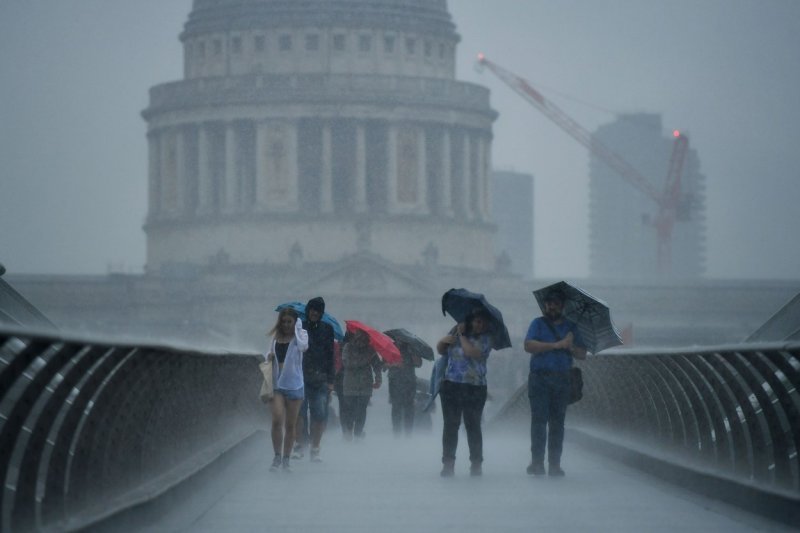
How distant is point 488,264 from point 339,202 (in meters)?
11.0

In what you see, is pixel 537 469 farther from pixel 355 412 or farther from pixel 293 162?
pixel 293 162

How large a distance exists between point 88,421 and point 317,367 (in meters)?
9.83

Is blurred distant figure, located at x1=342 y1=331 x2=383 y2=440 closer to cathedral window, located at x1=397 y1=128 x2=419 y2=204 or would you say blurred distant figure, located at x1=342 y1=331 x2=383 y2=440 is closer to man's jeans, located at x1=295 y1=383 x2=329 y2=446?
man's jeans, located at x1=295 y1=383 x2=329 y2=446

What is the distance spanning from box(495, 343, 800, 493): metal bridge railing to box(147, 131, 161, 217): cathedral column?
119 metres

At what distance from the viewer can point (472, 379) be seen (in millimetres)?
21328

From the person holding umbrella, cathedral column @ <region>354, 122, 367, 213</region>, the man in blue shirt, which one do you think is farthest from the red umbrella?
cathedral column @ <region>354, 122, 367, 213</region>

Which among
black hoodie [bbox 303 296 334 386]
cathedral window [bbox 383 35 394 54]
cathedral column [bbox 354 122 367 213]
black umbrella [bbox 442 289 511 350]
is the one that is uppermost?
cathedral window [bbox 383 35 394 54]

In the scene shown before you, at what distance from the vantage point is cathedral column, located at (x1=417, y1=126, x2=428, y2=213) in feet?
465

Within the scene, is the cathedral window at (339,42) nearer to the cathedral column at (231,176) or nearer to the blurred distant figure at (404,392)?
the cathedral column at (231,176)

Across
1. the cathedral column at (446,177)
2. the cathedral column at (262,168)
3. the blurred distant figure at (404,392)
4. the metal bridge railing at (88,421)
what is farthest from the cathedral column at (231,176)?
the metal bridge railing at (88,421)

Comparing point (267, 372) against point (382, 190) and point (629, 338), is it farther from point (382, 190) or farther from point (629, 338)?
point (382, 190)

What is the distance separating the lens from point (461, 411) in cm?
2177

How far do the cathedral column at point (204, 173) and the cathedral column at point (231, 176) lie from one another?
1.12 meters

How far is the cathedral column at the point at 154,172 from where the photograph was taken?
473ft
